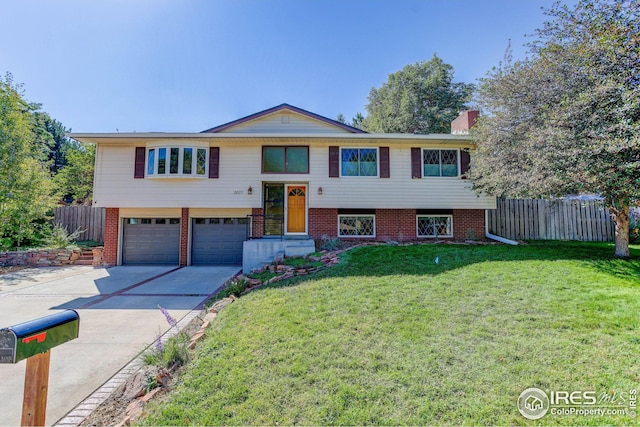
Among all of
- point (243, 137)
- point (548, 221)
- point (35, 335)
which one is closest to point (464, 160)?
point (548, 221)

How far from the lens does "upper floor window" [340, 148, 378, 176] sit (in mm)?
11211

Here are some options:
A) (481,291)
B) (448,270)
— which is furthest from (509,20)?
(481,291)

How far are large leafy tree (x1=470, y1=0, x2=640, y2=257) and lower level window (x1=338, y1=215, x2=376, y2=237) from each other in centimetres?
449

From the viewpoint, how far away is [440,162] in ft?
37.3

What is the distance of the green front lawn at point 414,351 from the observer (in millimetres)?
2488

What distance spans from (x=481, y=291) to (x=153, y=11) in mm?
10167

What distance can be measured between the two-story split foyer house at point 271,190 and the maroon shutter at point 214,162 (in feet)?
0.13

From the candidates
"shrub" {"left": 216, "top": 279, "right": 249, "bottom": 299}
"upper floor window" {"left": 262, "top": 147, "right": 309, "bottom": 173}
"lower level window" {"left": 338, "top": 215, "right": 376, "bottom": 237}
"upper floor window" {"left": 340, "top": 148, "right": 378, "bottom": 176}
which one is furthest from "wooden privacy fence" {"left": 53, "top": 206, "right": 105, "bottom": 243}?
"upper floor window" {"left": 340, "top": 148, "right": 378, "bottom": 176}

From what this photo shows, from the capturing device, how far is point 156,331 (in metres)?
4.81

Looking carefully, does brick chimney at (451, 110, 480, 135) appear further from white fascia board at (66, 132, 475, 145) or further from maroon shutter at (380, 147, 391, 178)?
maroon shutter at (380, 147, 391, 178)

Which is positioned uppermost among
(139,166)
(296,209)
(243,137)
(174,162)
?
(243,137)

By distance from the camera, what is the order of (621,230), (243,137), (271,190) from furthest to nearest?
(271,190)
(243,137)
(621,230)

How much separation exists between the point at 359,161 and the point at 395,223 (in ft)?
9.49
